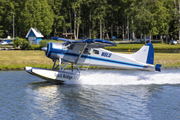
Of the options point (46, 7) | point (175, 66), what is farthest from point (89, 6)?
point (175, 66)

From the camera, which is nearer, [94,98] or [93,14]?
[94,98]

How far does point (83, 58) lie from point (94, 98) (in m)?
4.54

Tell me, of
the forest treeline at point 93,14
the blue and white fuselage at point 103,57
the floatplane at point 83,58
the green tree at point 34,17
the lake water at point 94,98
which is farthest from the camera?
the green tree at point 34,17

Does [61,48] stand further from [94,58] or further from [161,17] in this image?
[161,17]

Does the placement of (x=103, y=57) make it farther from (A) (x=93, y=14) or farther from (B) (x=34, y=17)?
(A) (x=93, y=14)

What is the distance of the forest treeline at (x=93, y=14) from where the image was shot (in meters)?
68.8

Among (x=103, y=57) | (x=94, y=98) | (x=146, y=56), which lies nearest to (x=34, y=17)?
(x=103, y=57)

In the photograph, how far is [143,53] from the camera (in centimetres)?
2009

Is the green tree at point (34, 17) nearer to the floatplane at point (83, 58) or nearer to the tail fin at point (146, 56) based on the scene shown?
the floatplane at point (83, 58)

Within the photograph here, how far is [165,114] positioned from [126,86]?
6347 mm

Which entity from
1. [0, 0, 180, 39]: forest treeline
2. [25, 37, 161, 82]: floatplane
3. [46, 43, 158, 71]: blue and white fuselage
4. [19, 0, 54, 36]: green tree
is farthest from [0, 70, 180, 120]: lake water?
[19, 0, 54, 36]: green tree

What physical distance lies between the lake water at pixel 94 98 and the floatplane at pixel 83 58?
34.3 inches

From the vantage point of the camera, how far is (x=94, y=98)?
50.4ft

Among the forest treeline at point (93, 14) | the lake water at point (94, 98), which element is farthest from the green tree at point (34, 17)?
the lake water at point (94, 98)
